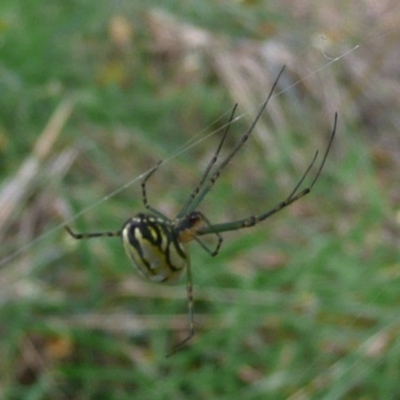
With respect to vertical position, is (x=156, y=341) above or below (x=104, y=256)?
below

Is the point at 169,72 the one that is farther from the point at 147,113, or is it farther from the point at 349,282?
the point at 349,282

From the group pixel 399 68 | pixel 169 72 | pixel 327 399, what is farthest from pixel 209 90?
pixel 327 399

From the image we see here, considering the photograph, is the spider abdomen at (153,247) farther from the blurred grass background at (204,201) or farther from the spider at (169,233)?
the blurred grass background at (204,201)

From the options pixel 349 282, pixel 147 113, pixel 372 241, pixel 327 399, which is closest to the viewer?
pixel 327 399

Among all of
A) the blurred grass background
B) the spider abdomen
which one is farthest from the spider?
the blurred grass background

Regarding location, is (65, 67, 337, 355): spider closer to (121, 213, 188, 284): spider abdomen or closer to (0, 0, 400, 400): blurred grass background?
(121, 213, 188, 284): spider abdomen

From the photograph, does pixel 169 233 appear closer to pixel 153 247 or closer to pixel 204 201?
pixel 153 247
